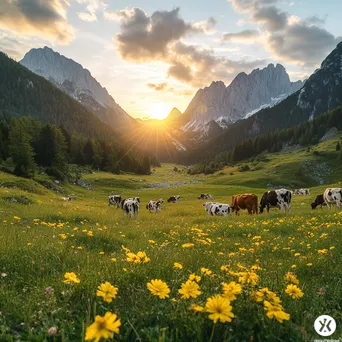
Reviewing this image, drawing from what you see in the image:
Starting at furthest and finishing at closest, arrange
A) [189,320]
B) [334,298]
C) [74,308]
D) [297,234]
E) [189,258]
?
[297,234], [189,258], [334,298], [74,308], [189,320]

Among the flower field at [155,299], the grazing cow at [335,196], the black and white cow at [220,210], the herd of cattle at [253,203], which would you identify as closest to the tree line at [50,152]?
the herd of cattle at [253,203]

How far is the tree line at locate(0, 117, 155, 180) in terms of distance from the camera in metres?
61.5

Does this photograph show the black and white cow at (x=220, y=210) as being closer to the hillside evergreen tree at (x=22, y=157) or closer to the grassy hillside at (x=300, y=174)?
the hillside evergreen tree at (x=22, y=157)

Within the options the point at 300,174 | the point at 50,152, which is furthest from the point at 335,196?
the point at 300,174

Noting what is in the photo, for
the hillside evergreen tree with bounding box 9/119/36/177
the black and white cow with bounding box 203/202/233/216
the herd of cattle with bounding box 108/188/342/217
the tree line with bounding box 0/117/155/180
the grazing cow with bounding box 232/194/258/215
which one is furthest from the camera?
the tree line with bounding box 0/117/155/180

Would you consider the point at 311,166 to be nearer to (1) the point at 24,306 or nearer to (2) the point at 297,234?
(2) the point at 297,234

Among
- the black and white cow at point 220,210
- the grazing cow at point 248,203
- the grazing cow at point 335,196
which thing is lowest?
the black and white cow at point 220,210

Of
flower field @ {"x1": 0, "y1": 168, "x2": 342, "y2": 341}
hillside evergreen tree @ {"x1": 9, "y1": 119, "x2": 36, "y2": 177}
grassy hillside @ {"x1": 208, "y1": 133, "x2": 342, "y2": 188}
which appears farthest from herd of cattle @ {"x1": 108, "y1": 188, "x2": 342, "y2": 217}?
grassy hillside @ {"x1": 208, "y1": 133, "x2": 342, "y2": 188}

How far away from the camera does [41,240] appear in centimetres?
749

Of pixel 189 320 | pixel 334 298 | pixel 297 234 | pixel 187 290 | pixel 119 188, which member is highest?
pixel 187 290

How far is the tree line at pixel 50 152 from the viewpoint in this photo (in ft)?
202

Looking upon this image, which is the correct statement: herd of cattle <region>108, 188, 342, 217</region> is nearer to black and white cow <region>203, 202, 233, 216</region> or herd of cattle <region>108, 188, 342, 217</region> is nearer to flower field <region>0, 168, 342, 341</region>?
black and white cow <region>203, 202, 233, 216</region>

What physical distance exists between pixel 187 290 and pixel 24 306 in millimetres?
1971

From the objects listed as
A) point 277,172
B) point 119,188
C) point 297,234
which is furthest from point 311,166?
point 297,234
